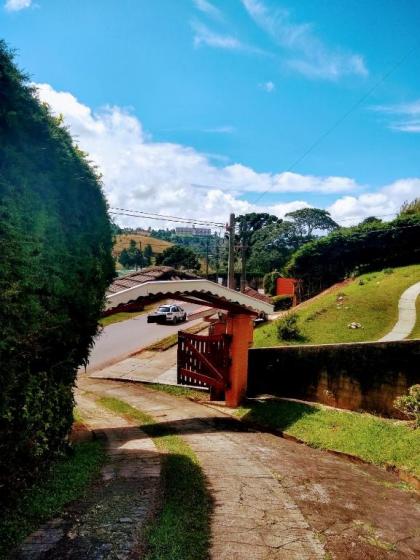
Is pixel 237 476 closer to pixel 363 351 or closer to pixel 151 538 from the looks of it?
pixel 151 538

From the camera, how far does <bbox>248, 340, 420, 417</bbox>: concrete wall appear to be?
1033cm

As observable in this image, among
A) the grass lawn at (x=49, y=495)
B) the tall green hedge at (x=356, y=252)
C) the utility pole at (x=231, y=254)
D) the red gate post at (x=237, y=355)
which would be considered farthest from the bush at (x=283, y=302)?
the grass lawn at (x=49, y=495)

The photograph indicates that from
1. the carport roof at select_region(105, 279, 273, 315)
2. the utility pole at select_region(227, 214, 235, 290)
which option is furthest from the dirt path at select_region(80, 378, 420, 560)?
the utility pole at select_region(227, 214, 235, 290)

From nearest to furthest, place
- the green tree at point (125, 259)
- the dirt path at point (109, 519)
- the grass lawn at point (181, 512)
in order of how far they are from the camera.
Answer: the dirt path at point (109, 519)
the grass lawn at point (181, 512)
the green tree at point (125, 259)

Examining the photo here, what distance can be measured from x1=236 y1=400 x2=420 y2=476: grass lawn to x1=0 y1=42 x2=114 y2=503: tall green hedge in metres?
5.23

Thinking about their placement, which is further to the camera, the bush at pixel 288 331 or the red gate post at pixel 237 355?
the bush at pixel 288 331

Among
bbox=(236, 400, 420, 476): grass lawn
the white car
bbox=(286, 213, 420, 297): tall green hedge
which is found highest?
bbox=(286, 213, 420, 297): tall green hedge

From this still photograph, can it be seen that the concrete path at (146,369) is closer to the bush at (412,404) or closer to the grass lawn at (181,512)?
the bush at (412,404)

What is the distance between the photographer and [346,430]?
9.00 m

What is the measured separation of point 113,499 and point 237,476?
211cm

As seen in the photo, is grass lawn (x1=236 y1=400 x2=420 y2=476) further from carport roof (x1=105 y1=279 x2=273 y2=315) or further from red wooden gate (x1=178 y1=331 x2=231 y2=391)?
carport roof (x1=105 y1=279 x2=273 y2=315)

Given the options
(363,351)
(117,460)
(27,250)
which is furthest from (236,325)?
(27,250)

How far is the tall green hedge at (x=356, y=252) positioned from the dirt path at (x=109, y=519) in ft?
103

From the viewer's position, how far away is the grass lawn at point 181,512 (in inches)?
160
